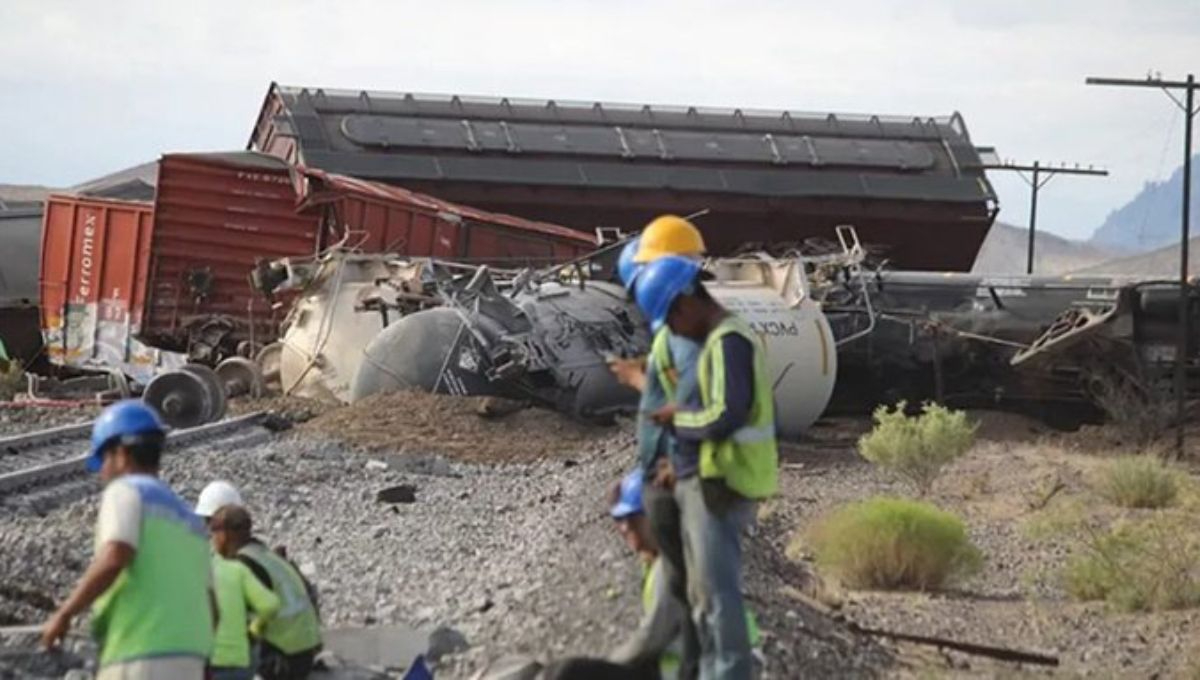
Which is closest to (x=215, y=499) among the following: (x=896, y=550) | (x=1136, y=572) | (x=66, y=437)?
(x=896, y=550)

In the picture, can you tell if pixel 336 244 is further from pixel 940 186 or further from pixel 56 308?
pixel 940 186

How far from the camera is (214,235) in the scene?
27844 mm

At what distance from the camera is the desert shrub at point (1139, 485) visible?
1877 cm

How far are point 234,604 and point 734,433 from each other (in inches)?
78.8

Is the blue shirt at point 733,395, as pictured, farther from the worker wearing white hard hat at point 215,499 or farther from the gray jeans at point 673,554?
the worker wearing white hard hat at point 215,499

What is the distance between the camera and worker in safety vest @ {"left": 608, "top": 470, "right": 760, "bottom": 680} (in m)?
7.19

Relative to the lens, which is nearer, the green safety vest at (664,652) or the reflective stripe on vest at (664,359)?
the reflective stripe on vest at (664,359)

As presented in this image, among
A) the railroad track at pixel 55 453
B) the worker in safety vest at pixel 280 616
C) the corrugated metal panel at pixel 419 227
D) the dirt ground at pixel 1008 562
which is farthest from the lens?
the corrugated metal panel at pixel 419 227

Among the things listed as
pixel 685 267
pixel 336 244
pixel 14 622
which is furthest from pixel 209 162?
pixel 685 267

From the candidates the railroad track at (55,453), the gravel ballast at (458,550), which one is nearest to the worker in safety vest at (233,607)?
the gravel ballast at (458,550)

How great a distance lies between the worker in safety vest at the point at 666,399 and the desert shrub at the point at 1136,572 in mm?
6176

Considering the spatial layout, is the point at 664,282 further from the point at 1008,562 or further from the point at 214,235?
the point at 214,235

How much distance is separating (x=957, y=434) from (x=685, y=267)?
14.1 meters

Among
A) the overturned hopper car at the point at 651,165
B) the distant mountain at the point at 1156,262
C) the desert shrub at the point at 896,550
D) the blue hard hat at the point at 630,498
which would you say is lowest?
the desert shrub at the point at 896,550
